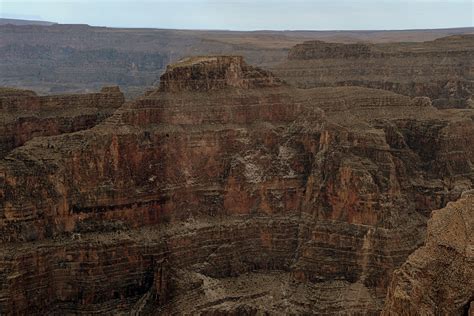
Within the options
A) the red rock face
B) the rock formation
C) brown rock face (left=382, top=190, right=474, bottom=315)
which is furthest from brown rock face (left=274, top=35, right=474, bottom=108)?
brown rock face (left=382, top=190, right=474, bottom=315)

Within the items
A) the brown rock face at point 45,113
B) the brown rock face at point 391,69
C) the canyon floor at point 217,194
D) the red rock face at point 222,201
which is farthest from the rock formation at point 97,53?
the red rock face at point 222,201

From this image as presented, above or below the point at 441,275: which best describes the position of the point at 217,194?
below

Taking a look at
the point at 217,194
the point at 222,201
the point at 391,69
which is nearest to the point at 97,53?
the point at 391,69

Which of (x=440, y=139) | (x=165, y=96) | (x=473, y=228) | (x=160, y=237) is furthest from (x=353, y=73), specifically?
(x=473, y=228)

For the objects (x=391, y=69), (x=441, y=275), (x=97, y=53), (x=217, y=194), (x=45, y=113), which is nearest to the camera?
(x=441, y=275)

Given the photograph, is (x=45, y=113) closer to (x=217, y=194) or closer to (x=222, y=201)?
(x=217, y=194)

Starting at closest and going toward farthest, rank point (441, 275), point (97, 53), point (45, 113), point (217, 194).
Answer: point (441, 275), point (217, 194), point (45, 113), point (97, 53)

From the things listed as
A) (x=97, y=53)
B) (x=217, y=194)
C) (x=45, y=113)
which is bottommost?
(x=217, y=194)

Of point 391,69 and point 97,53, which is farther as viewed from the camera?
point 97,53
